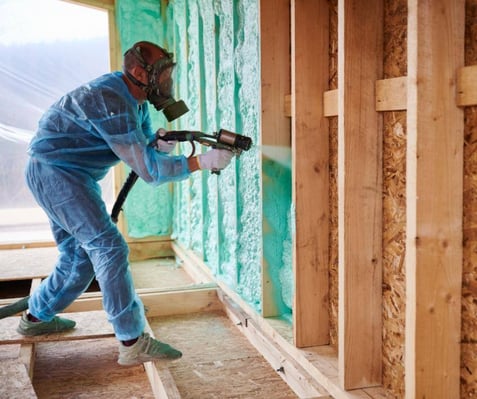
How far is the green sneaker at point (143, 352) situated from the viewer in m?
2.80

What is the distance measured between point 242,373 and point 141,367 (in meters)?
0.57

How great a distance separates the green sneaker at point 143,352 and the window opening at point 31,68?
319cm

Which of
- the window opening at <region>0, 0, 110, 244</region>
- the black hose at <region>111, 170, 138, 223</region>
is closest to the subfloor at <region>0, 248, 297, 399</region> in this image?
the black hose at <region>111, 170, 138, 223</region>

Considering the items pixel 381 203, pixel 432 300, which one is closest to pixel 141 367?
pixel 381 203

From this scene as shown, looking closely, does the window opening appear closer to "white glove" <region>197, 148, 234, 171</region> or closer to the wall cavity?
the wall cavity

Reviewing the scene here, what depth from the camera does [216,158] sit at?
2652 mm

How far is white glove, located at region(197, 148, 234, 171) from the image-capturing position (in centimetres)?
265

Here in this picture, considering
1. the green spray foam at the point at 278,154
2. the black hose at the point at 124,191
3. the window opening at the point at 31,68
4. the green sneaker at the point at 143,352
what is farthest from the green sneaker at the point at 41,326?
the window opening at the point at 31,68

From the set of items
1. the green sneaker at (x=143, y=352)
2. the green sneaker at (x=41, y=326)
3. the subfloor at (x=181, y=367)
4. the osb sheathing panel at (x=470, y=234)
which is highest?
the osb sheathing panel at (x=470, y=234)

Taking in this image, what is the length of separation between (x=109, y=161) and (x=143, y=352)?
898 mm

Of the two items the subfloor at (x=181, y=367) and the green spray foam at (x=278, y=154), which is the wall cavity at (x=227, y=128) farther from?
the subfloor at (x=181, y=367)

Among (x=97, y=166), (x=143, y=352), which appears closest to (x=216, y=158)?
(x=97, y=166)

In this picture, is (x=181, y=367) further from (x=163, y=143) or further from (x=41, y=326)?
(x=163, y=143)

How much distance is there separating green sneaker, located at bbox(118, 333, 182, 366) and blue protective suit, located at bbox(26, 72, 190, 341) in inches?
1.9
